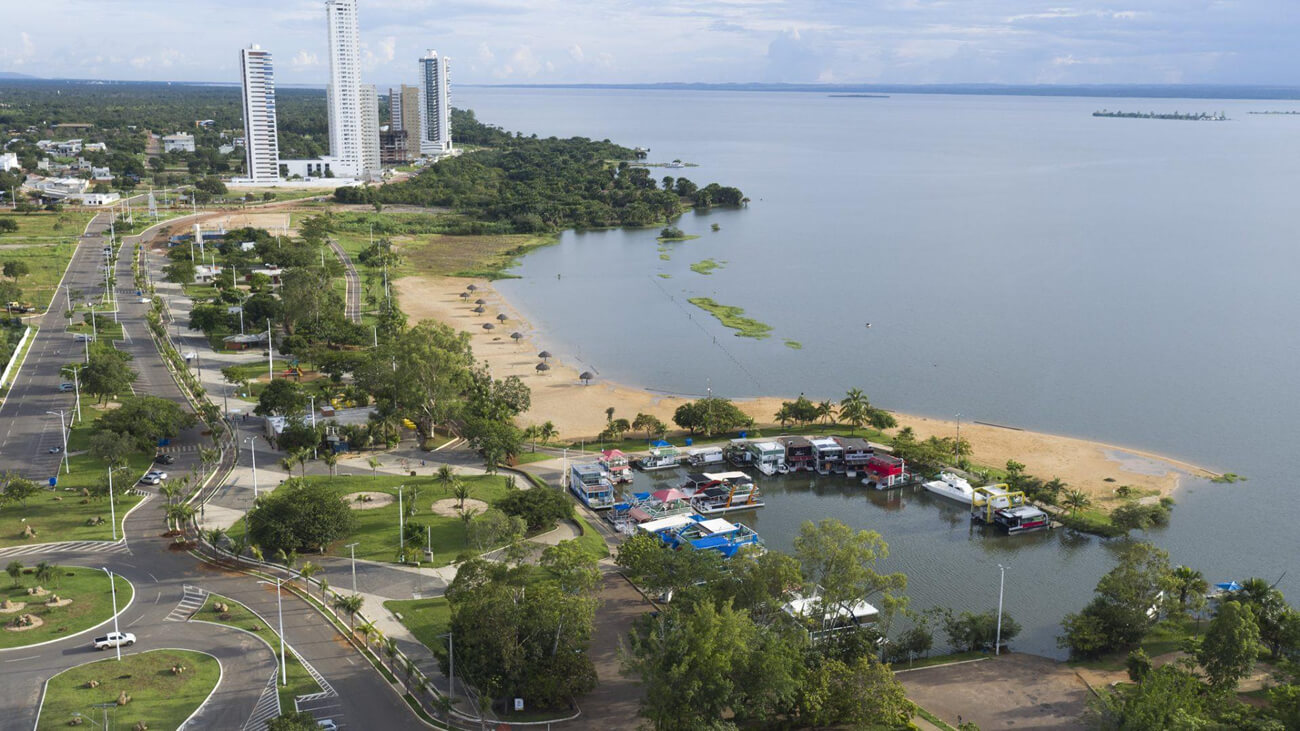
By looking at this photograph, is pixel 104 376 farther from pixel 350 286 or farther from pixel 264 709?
pixel 350 286

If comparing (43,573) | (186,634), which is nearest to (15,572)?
(43,573)

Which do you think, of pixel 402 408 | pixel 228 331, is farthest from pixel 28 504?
pixel 228 331

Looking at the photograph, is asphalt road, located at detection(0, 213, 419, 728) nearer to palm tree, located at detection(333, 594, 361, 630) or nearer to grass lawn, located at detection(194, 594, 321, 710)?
grass lawn, located at detection(194, 594, 321, 710)

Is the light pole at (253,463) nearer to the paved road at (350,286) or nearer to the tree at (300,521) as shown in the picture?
the tree at (300,521)

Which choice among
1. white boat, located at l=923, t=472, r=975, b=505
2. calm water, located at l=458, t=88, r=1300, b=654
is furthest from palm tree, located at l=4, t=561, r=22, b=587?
white boat, located at l=923, t=472, r=975, b=505

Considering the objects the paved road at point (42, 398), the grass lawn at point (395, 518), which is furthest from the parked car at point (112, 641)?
the paved road at point (42, 398)

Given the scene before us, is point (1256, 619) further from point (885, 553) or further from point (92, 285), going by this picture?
point (92, 285)
